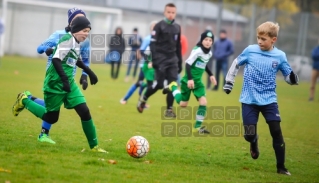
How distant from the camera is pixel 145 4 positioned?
38.4m

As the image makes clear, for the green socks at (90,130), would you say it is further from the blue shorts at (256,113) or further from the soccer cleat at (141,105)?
the soccer cleat at (141,105)

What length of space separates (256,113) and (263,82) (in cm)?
42

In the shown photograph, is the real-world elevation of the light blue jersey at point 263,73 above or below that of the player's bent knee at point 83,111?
above

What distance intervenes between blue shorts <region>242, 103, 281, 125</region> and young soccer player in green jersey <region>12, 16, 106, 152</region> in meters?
2.00

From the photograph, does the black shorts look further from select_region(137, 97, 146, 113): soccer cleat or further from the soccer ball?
the soccer ball

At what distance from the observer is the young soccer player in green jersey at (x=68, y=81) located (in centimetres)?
739

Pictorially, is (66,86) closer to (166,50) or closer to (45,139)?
(45,139)

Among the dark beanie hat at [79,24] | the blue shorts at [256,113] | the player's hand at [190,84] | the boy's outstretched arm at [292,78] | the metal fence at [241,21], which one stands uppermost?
the metal fence at [241,21]

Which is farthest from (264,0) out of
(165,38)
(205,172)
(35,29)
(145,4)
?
(205,172)

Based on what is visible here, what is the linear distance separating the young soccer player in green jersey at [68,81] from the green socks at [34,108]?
0.12m

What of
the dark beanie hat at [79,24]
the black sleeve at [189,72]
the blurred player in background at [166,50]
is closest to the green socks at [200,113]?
the black sleeve at [189,72]

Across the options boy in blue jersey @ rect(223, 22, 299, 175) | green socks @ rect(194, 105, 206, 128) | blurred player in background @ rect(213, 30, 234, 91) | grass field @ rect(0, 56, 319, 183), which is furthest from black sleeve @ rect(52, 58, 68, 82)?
blurred player in background @ rect(213, 30, 234, 91)

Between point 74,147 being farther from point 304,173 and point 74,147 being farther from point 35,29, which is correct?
point 35,29

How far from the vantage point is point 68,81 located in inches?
290
